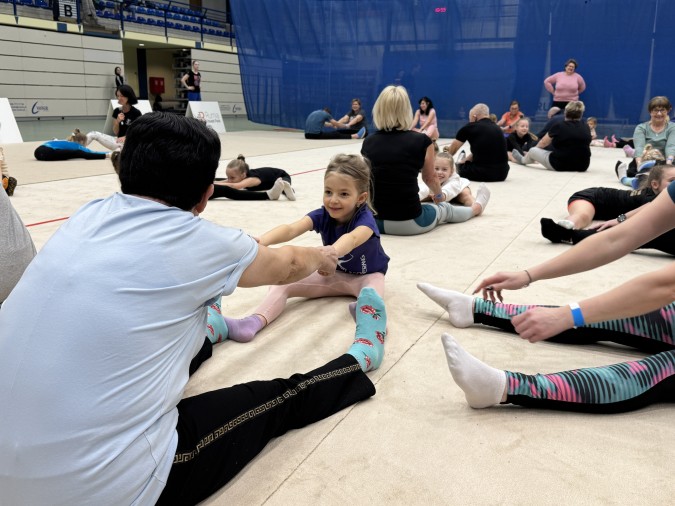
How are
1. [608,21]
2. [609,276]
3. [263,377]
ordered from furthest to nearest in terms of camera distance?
[608,21]
[609,276]
[263,377]

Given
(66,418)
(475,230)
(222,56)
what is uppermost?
(222,56)

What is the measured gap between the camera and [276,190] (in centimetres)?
489

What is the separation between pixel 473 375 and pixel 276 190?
362 cm

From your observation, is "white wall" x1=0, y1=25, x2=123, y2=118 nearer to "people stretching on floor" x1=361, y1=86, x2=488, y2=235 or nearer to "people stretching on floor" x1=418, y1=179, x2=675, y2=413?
"people stretching on floor" x1=361, y1=86, x2=488, y2=235

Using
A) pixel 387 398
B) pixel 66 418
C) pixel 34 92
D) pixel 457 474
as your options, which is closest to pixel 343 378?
pixel 387 398

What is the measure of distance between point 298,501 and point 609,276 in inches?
88.9

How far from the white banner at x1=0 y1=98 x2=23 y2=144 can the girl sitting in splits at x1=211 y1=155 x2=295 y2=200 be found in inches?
281

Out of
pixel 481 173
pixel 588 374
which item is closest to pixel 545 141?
pixel 481 173

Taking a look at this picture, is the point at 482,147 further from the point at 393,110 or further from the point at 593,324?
the point at 593,324

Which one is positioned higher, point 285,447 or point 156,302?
point 156,302

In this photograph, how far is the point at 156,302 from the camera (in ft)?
3.29

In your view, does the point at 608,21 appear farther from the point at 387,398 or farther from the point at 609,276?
the point at 387,398

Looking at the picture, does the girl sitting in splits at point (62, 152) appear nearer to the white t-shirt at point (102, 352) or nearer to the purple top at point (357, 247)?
the purple top at point (357, 247)

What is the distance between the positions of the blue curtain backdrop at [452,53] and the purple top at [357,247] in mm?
10851
